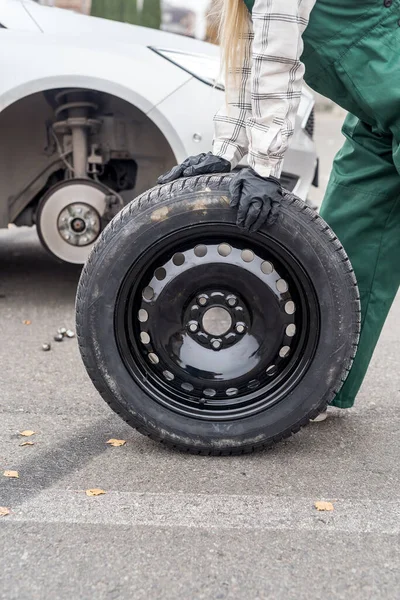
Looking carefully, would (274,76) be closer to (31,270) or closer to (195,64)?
(195,64)

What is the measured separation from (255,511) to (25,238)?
4.44 meters

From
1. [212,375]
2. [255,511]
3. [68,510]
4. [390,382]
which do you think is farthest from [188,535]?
[390,382]

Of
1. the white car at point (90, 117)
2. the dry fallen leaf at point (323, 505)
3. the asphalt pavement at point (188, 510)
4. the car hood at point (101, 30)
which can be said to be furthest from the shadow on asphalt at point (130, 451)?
the car hood at point (101, 30)

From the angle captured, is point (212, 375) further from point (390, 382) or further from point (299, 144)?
point (299, 144)

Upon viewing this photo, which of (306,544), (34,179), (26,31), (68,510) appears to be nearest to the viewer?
(306,544)

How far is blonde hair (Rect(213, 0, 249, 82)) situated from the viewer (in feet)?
7.67

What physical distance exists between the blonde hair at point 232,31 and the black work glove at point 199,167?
0.92 ft

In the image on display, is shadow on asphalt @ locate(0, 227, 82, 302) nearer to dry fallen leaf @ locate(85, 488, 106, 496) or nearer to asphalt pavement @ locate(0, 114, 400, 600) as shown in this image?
asphalt pavement @ locate(0, 114, 400, 600)

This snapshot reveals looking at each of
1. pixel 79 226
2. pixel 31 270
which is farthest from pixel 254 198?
pixel 31 270

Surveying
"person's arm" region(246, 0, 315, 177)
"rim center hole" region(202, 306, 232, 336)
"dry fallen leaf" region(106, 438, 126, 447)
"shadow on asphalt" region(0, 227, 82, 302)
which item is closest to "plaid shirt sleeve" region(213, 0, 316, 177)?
"person's arm" region(246, 0, 315, 177)

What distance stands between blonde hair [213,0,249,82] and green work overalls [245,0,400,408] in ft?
0.24

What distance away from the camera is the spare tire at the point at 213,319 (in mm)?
2273

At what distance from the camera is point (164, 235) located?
2.29 metres

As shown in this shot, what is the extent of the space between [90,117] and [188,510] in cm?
269
